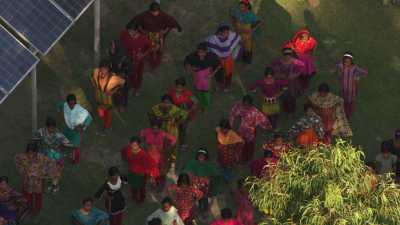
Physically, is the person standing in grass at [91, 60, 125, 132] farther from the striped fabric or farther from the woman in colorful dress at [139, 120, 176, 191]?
the striped fabric

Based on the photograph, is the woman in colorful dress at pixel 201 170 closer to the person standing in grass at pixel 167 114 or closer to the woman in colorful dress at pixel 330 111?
the person standing in grass at pixel 167 114

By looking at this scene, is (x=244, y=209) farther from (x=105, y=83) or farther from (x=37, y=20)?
(x=37, y=20)

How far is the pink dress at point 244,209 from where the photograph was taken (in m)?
25.1

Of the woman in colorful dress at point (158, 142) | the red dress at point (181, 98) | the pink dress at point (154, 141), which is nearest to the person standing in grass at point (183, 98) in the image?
the red dress at point (181, 98)

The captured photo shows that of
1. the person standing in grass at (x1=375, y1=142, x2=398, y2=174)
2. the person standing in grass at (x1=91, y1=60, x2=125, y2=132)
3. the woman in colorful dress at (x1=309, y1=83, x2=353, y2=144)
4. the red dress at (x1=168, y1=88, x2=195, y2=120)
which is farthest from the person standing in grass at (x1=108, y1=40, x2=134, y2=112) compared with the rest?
the person standing in grass at (x1=375, y1=142, x2=398, y2=174)

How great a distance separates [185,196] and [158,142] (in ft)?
4.25

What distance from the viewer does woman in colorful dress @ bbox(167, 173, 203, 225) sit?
25.1 metres

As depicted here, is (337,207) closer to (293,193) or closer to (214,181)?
(293,193)

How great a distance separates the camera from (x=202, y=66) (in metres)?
27.6

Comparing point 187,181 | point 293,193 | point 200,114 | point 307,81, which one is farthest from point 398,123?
point 293,193

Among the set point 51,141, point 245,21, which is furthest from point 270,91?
point 51,141

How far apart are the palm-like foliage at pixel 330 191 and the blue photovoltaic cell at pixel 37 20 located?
6417mm

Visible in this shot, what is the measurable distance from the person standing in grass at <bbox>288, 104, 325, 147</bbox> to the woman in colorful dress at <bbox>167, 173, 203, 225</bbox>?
2270 millimetres

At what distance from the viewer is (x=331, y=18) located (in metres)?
31.3
